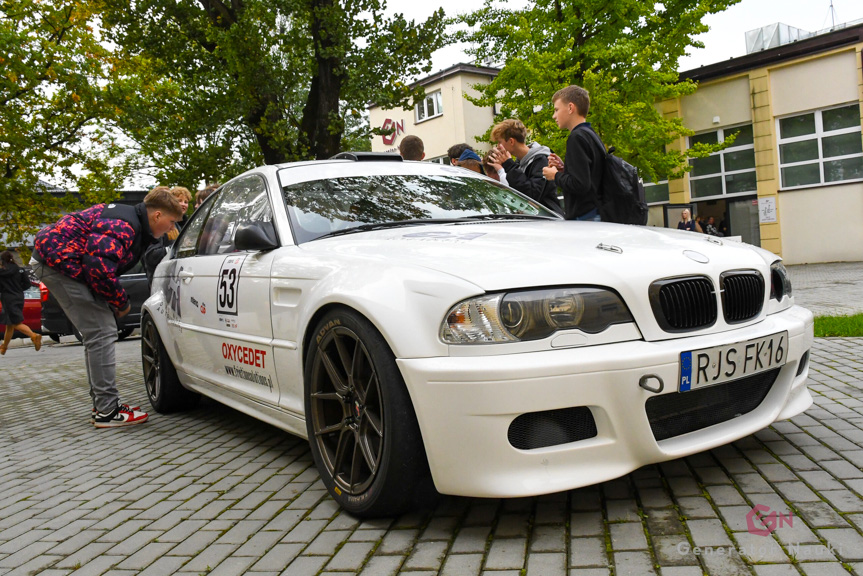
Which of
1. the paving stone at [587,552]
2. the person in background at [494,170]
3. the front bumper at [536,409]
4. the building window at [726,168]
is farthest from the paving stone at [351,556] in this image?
the building window at [726,168]

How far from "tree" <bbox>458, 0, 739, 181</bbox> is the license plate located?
15744 mm

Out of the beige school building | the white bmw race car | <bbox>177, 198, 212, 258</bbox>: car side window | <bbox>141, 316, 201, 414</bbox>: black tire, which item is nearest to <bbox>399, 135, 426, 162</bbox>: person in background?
<bbox>177, 198, 212, 258</bbox>: car side window

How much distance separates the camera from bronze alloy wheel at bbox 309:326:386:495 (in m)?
2.82

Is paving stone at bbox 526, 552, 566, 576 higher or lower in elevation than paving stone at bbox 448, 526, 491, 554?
higher

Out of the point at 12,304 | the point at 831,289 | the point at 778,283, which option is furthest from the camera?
the point at 12,304

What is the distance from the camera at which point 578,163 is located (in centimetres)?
486

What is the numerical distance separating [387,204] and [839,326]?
5265 millimetres

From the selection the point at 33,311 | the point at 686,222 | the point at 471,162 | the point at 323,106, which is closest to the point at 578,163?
the point at 471,162

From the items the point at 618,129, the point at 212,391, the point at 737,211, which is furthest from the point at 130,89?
the point at 737,211

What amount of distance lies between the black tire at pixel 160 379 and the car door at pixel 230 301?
1.58ft

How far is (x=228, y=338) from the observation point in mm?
4047

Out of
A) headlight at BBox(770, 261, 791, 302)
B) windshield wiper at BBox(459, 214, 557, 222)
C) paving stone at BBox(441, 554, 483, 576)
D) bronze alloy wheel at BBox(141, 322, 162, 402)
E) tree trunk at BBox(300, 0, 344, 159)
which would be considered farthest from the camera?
tree trunk at BBox(300, 0, 344, 159)

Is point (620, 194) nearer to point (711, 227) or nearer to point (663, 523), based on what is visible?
point (663, 523)

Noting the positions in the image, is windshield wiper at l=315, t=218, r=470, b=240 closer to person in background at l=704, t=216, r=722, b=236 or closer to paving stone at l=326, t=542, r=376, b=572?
paving stone at l=326, t=542, r=376, b=572
